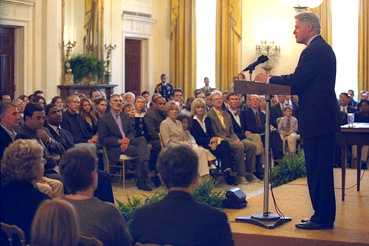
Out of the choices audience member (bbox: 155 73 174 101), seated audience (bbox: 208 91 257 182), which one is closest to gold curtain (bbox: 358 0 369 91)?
audience member (bbox: 155 73 174 101)

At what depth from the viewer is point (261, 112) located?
38.4 ft

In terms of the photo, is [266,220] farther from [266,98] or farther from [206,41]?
[206,41]

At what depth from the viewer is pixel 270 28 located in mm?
18641

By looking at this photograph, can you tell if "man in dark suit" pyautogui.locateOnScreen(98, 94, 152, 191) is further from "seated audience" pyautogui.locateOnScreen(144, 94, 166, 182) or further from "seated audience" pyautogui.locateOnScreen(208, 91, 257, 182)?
"seated audience" pyautogui.locateOnScreen(208, 91, 257, 182)

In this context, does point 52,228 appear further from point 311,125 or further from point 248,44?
point 248,44

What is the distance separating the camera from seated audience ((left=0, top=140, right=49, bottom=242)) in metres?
3.99

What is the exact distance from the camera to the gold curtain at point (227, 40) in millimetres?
18375

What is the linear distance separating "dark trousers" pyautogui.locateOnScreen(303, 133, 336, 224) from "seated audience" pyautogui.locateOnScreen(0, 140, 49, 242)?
6.00 ft

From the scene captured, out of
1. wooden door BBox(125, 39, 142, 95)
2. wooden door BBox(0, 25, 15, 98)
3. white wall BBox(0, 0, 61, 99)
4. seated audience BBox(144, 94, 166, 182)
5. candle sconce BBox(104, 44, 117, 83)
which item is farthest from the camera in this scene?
wooden door BBox(125, 39, 142, 95)

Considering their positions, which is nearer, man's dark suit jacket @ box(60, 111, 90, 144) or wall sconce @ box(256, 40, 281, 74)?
man's dark suit jacket @ box(60, 111, 90, 144)

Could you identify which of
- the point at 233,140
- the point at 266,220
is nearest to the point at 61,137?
the point at 266,220

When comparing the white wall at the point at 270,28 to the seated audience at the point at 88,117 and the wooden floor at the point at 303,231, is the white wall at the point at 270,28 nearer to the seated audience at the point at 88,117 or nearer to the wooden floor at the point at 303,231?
the seated audience at the point at 88,117

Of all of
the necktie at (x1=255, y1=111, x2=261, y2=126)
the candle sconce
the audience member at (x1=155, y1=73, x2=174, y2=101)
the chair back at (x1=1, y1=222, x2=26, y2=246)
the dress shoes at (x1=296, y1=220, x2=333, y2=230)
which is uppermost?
the candle sconce

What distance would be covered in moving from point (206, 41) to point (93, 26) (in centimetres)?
423
